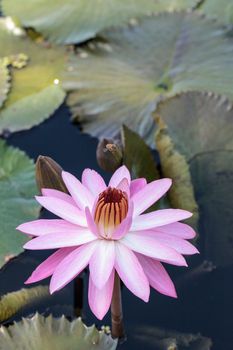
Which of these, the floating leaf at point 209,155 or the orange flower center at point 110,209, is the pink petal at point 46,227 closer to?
the orange flower center at point 110,209

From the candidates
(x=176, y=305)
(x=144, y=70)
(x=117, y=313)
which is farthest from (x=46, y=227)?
(x=144, y=70)

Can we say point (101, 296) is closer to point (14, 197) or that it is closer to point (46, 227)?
point (46, 227)

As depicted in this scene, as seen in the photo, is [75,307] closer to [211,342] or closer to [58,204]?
[211,342]

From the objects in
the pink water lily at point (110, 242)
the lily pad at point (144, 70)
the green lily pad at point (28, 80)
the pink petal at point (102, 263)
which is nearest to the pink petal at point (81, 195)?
the pink water lily at point (110, 242)

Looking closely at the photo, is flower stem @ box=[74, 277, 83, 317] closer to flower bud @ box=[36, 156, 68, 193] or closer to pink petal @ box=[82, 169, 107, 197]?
flower bud @ box=[36, 156, 68, 193]

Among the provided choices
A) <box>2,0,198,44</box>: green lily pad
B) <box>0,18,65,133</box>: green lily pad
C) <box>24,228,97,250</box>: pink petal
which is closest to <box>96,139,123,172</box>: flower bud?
<box>24,228,97,250</box>: pink petal

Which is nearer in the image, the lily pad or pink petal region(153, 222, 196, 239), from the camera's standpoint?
pink petal region(153, 222, 196, 239)

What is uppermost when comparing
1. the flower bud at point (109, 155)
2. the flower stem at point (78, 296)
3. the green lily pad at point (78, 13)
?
the green lily pad at point (78, 13)
